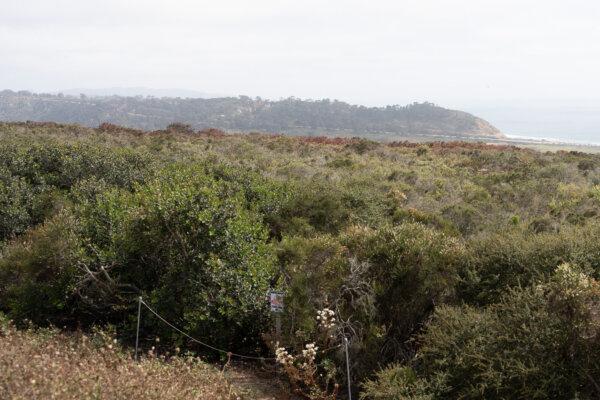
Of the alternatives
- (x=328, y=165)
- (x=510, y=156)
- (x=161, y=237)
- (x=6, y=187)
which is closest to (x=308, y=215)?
(x=161, y=237)

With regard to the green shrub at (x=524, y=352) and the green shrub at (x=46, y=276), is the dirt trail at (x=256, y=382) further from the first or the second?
the green shrub at (x=46, y=276)

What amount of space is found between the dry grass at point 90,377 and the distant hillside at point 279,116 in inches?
2638

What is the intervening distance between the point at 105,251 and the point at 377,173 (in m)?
14.9

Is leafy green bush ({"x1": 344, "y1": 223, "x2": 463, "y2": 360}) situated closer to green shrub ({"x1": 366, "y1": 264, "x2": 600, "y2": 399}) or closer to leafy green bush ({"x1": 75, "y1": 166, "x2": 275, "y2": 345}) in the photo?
green shrub ({"x1": 366, "y1": 264, "x2": 600, "y2": 399})

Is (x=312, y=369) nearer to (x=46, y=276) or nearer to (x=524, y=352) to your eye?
(x=524, y=352)

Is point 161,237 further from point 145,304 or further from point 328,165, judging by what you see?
point 328,165

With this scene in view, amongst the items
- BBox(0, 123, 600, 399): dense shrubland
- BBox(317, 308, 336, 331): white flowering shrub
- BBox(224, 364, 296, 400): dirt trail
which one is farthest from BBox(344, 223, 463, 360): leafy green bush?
BBox(224, 364, 296, 400): dirt trail

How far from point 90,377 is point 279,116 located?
95.5 m

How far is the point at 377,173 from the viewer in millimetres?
22266

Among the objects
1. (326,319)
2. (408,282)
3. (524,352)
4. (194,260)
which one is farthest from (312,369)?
(524,352)

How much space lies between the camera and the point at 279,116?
325ft

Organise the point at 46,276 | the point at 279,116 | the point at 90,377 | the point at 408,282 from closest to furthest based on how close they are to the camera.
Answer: the point at 90,377
the point at 408,282
the point at 46,276
the point at 279,116

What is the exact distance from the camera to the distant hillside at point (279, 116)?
260ft

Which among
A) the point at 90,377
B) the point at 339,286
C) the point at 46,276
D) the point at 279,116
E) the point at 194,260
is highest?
the point at 279,116
